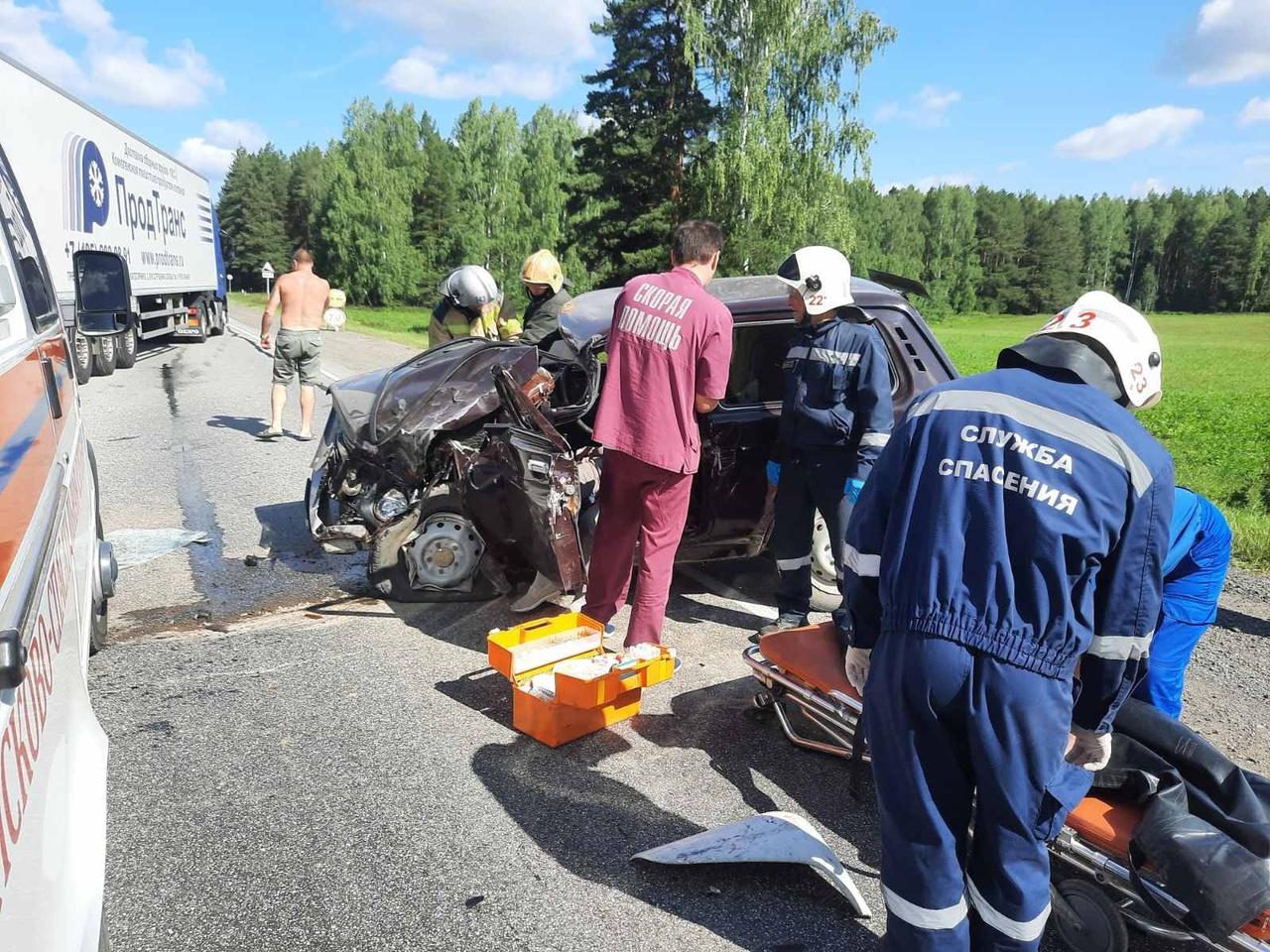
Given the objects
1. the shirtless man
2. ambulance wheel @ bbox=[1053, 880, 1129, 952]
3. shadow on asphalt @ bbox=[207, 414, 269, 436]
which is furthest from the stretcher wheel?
shadow on asphalt @ bbox=[207, 414, 269, 436]

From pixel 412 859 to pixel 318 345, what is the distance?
7354 mm

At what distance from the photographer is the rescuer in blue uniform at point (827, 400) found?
4160mm

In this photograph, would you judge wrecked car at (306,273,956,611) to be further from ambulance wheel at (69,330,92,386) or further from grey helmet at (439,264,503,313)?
ambulance wheel at (69,330,92,386)

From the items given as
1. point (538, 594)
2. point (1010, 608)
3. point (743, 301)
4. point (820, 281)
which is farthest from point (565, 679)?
point (743, 301)

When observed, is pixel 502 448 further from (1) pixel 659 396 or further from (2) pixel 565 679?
(2) pixel 565 679

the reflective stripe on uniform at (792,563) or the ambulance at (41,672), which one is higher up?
the ambulance at (41,672)

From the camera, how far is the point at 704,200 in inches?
1145

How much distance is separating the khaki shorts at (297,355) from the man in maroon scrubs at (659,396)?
6009 mm

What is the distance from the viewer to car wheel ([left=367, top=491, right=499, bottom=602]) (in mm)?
4777

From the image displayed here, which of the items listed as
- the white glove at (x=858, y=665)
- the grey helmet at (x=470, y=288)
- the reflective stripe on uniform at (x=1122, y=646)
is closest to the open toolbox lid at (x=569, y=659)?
the white glove at (x=858, y=665)

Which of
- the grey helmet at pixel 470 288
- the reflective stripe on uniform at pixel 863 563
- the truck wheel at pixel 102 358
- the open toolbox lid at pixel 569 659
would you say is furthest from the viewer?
the truck wheel at pixel 102 358

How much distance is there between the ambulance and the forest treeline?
27175 mm

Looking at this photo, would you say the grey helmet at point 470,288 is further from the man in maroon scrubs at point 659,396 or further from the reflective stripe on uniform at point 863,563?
the reflective stripe on uniform at point 863,563

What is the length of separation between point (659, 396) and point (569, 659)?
→ 120 cm
